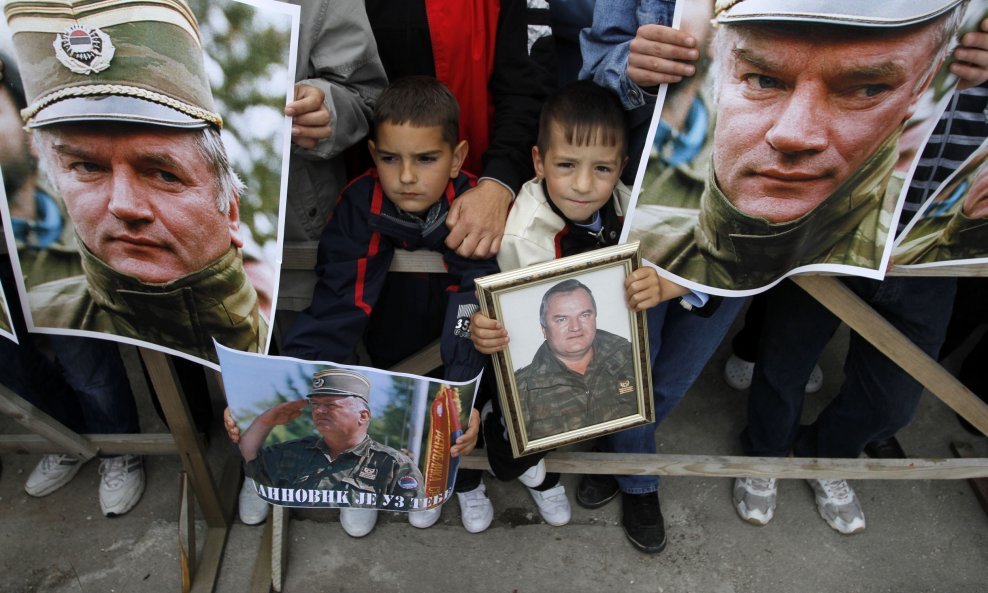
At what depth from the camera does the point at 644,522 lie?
2.45m

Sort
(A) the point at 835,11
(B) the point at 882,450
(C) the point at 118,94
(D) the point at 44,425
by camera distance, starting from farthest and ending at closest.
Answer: (B) the point at 882,450, (D) the point at 44,425, (C) the point at 118,94, (A) the point at 835,11

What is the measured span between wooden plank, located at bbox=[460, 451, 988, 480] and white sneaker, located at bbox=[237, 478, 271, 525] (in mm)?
828

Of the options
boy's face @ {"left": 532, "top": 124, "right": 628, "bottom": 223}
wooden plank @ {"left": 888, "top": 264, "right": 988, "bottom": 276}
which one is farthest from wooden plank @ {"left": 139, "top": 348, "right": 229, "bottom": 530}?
wooden plank @ {"left": 888, "top": 264, "right": 988, "bottom": 276}

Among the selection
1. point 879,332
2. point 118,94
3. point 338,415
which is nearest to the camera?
point 118,94

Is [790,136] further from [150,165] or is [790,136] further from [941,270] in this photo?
[150,165]

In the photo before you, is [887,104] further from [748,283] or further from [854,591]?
[854,591]

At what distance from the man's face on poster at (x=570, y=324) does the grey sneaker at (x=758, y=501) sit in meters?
1.19

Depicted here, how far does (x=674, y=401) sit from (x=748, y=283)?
25.0 inches

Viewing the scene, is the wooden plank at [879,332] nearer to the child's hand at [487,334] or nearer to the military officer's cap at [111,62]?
the child's hand at [487,334]

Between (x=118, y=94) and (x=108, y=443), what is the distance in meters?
1.34

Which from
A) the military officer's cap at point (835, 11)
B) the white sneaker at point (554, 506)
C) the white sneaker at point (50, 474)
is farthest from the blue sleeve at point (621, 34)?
the white sneaker at point (50, 474)

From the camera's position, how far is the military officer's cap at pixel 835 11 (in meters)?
1.32

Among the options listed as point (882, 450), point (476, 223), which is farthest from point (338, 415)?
point (882, 450)

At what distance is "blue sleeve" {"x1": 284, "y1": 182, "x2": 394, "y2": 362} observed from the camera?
180cm
